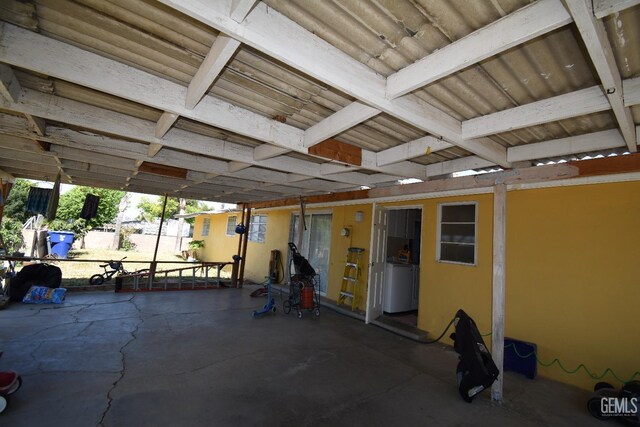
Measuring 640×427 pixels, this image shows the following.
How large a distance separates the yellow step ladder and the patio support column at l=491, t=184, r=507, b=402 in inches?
117

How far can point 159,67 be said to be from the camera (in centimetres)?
203

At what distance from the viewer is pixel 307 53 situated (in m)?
1.57

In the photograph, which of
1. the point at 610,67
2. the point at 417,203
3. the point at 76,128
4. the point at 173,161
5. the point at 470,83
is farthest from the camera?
the point at 417,203

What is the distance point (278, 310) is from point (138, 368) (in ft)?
10.0

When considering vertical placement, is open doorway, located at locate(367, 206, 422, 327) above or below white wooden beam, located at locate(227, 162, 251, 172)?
below

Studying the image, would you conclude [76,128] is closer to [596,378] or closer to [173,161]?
[173,161]

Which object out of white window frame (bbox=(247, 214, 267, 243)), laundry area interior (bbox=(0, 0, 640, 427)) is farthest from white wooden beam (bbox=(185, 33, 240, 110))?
white window frame (bbox=(247, 214, 267, 243))

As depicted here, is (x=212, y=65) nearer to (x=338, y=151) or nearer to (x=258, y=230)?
(x=338, y=151)

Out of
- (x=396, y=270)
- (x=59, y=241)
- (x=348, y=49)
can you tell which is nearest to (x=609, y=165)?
(x=348, y=49)

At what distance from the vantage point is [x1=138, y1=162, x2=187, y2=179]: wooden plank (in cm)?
468

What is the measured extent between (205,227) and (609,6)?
15082 millimetres

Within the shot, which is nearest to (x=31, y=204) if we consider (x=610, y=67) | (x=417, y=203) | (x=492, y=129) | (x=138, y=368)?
(x=138, y=368)

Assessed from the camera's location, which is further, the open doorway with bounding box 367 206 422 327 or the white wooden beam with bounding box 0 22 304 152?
the open doorway with bounding box 367 206 422 327
